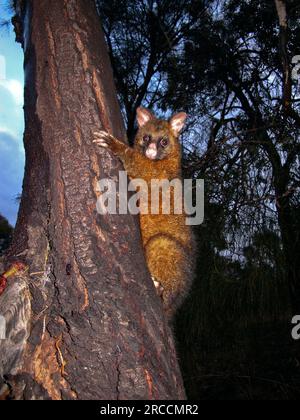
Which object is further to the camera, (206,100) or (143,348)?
(206,100)

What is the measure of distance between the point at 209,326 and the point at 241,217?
1079 mm

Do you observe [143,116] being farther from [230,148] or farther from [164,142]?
[230,148]

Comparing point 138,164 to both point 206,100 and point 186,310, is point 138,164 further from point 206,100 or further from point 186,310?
point 206,100

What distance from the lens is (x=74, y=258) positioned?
1.21 m

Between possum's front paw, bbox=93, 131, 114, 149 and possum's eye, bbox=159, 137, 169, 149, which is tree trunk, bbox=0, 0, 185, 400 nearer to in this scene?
possum's front paw, bbox=93, 131, 114, 149

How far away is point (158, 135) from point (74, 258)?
1.86 meters

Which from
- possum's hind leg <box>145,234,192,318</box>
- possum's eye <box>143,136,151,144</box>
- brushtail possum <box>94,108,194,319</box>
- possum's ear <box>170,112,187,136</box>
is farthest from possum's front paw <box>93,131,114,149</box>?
possum's ear <box>170,112,187,136</box>

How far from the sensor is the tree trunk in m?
1.10

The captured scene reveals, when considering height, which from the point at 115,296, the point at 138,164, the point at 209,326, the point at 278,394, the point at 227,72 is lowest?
the point at 278,394

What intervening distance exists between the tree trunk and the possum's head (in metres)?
1.27

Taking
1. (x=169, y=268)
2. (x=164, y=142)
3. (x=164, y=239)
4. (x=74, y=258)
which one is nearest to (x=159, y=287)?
(x=169, y=268)

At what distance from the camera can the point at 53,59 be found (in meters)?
1.40

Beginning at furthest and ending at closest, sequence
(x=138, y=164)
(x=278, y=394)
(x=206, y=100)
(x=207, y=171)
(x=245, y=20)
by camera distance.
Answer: (x=206, y=100), (x=245, y=20), (x=278, y=394), (x=207, y=171), (x=138, y=164)

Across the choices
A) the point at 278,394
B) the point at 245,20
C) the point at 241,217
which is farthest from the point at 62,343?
the point at 245,20
